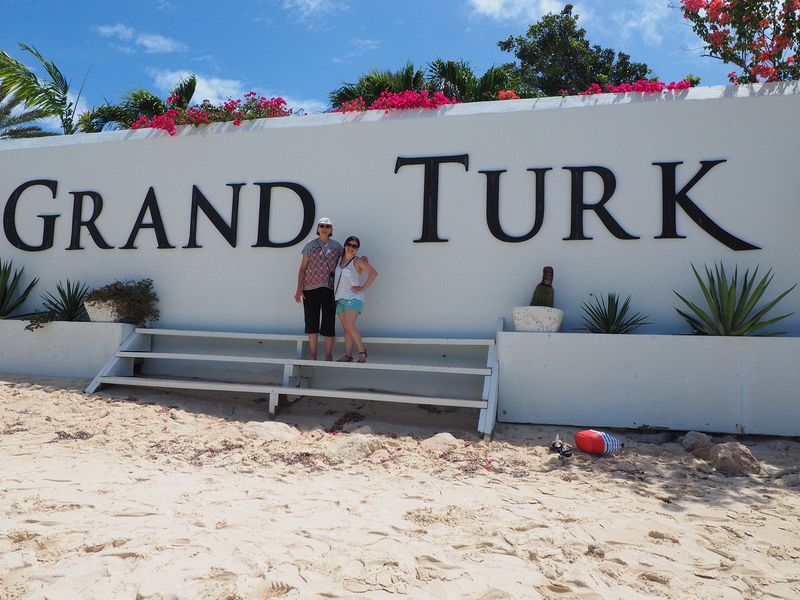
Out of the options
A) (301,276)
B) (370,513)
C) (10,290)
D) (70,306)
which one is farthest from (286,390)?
(10,290)

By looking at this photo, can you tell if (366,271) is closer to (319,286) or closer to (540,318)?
(319,286)

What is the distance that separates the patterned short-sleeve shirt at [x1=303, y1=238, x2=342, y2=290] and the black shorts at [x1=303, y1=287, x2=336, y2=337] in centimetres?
7

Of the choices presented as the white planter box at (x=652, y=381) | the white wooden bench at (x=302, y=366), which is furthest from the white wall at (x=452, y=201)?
the white planter box at (x=652, y=381)

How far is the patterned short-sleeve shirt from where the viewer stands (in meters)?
5.69

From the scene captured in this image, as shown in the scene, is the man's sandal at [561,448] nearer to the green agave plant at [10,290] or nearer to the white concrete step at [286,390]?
the white concrete step at [286,390]

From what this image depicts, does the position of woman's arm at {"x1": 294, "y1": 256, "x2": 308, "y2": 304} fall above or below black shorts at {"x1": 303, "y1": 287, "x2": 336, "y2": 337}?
above

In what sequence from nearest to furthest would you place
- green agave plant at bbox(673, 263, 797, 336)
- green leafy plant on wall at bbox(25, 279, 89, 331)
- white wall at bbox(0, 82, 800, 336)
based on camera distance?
green agave plant at bbox(673, 263, 797, 336)
white wall at bbox(0, 82, 800, 336)
green leafy plant on wall at bbox(25, 279, 89, 331)

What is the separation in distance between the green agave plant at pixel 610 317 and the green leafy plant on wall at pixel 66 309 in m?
5.34

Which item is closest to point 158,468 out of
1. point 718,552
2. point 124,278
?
point 718,552

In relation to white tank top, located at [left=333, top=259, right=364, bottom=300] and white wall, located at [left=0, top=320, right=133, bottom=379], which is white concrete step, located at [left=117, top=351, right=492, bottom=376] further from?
white tank top, located at [left=333, top=259, right=364, bottom=300]

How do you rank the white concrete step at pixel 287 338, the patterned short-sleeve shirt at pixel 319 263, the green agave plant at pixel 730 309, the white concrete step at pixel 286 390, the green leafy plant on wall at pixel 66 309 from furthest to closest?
the green leafy plant on wall at pixel 66 309 → the patterned short-sleeve shirt at pixel 319 263 → the white concrete step at pixel 287 338 → the white concrete step at pixel 286 390 → the green agave plant at pixel 730 309

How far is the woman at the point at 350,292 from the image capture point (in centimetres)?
553

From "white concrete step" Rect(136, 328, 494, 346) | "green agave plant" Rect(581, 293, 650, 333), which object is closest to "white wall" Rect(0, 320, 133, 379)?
"white concrete step" Rect(136, 328, 494, 346)

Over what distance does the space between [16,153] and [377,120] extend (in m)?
4.71
